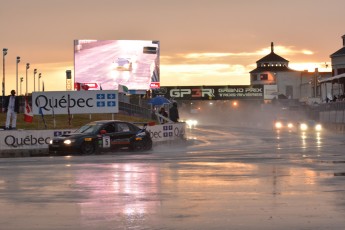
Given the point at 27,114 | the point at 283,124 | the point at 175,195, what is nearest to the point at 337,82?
the point at 283,124

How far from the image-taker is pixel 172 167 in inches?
839

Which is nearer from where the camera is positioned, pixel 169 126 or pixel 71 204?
pixel 71 204

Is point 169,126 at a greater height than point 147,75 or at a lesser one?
lesser

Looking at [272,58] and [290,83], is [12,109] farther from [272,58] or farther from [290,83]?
[272,58]

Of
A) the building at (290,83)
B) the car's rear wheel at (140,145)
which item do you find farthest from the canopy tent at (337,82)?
the car's rear wheel at (140,145)

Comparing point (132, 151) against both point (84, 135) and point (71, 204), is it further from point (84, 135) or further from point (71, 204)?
point (71, 204)

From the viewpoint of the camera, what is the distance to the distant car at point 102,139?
3055cm

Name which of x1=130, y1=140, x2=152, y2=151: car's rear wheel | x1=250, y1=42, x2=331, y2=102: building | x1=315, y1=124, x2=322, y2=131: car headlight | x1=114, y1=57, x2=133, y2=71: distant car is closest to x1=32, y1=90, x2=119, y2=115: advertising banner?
x1=130, y1=140, x2=152, y2=151: car's rear wheel

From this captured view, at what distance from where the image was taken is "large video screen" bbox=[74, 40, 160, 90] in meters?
88.6

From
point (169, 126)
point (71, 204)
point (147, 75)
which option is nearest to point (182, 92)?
point (147, 75)

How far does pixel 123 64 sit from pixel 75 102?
43251 millimetres

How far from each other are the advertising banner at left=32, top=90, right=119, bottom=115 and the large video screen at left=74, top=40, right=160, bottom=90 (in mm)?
41943

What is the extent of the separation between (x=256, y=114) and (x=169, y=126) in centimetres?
11170

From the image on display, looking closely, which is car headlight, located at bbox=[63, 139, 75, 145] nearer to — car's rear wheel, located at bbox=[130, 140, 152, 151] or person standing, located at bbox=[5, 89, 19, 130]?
car's rear wheel, located at bbox=[130, 140, 152, 151]
